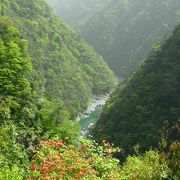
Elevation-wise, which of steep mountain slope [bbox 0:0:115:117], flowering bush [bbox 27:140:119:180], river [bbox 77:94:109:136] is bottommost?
flowering bush [bbox 27:140:119:180]

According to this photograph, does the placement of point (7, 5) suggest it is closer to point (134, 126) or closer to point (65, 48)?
point (65, 48)

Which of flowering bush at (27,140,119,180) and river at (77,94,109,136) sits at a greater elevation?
river at (77,94,109,136)

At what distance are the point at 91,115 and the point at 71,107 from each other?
9.66m

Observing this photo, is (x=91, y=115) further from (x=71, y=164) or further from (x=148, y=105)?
(x=71, y=164)

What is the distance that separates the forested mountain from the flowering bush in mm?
50730

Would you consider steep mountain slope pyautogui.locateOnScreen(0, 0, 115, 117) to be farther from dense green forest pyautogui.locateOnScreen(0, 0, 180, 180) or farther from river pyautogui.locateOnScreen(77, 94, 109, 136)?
river pyautogui.locateOnScreen(77, 94, 109, 136)

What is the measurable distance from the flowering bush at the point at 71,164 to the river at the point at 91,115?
72.9 m

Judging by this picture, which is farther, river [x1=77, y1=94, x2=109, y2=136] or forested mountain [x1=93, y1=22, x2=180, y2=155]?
river [x1=77, y1=94, x2=109, y2=136]

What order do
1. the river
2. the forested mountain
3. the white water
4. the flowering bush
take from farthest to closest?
the white water < the river < the forested mountain < the flowering bush

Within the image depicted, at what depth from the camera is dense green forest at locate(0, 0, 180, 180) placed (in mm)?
18984

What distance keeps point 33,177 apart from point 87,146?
12.0 feet

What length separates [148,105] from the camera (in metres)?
81.6

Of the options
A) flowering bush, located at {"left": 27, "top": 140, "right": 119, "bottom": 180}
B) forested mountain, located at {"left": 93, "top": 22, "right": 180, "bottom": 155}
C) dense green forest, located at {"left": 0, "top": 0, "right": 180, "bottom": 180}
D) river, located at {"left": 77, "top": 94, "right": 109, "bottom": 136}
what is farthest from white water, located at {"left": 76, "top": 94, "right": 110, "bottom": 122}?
flowering bush, located at {"left": 27, "top": 140, "right": 119, "bottom": 180}

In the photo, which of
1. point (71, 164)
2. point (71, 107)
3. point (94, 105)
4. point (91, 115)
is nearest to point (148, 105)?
point (71, 107)
